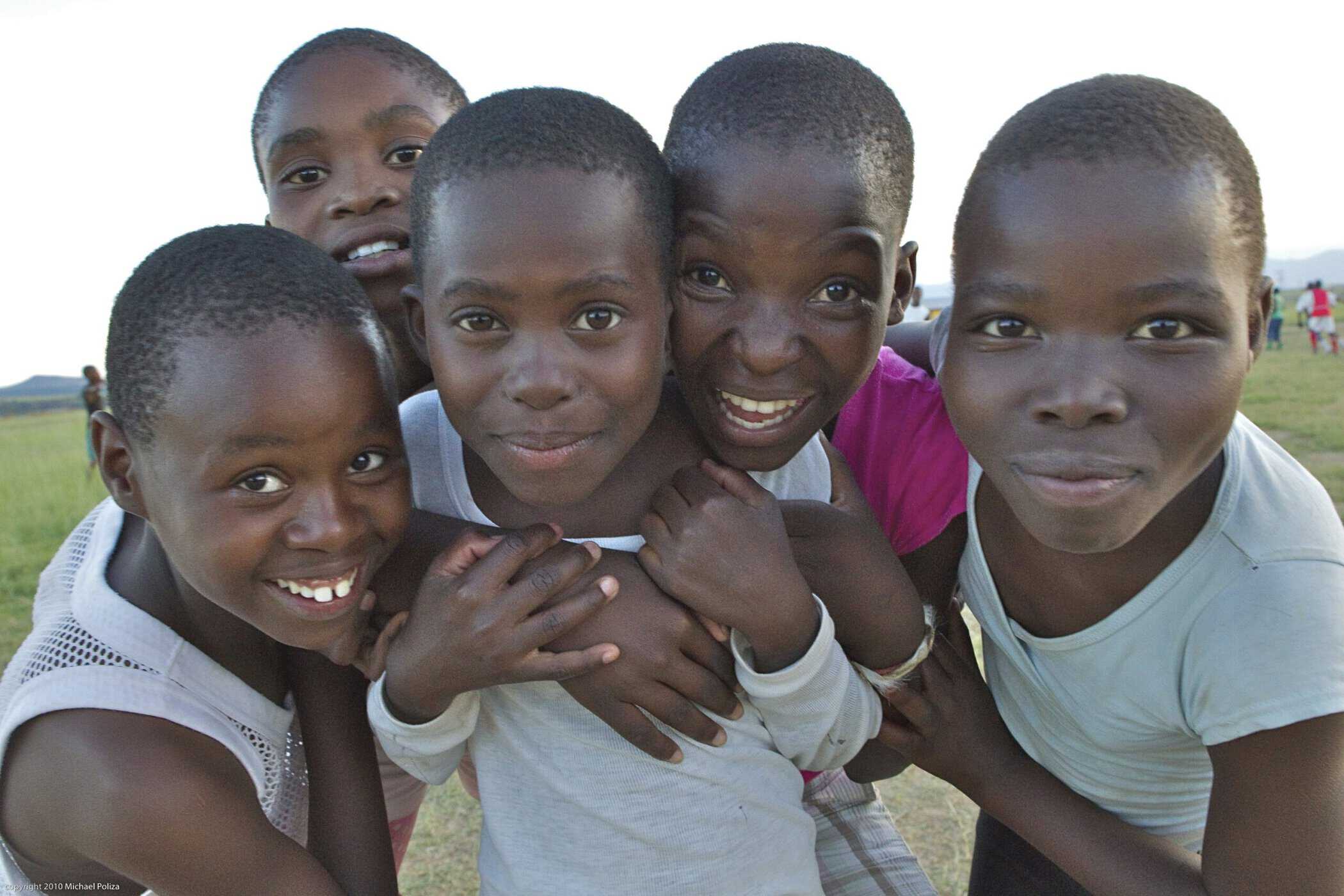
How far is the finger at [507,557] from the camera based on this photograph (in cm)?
171

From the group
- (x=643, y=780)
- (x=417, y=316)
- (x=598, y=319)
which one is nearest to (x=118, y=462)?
(x=417, y=316)

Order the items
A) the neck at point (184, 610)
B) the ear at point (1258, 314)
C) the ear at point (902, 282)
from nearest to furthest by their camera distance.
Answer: the ear at point (1258, 314) < the neck at point (184, 610) < the ear at point (902, 282)

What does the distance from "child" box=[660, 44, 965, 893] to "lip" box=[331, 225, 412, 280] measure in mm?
913

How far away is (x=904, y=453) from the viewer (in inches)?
83.7

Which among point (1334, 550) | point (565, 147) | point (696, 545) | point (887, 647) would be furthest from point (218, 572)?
point (1334, 550)

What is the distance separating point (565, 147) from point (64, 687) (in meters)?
1.32

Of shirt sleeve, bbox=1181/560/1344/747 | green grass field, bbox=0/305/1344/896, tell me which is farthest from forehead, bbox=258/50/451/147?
green grass field, bbox=0/305/1344/896

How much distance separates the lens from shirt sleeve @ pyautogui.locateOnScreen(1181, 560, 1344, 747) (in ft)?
4.82

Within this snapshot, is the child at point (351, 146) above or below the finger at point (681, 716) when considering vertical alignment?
above

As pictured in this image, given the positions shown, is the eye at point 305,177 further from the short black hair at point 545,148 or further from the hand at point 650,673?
the hand at point 650,673

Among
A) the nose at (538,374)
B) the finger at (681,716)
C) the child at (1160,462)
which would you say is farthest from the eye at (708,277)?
the finger at (681,716)

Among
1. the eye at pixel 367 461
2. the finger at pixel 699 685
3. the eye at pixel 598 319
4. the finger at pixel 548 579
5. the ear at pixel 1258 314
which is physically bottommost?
the finger at pixel 699 685

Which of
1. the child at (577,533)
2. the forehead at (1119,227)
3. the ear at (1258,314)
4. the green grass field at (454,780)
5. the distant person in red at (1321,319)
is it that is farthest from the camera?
the distant person in red at (1321,319)

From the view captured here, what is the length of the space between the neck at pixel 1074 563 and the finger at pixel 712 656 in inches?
Result: 24.0
